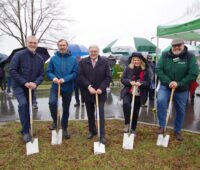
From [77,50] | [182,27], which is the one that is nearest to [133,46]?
[77,50]

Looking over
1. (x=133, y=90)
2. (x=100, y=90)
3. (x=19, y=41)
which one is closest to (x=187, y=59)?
(x=133, y=90)

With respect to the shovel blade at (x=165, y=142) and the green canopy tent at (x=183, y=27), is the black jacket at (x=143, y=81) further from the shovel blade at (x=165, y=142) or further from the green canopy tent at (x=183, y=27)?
the green canopy tent at (x=183, y=27)

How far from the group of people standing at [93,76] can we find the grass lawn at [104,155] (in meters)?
0.26

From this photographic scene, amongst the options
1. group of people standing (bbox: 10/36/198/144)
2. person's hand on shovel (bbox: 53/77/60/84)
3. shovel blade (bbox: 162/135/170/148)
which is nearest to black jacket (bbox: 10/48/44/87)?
group of people standing (bbox: 10/36/198/144)

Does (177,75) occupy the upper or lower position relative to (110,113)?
upper

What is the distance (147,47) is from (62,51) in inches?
361

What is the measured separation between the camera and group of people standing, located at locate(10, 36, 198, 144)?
4.88m

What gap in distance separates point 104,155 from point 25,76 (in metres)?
1.96

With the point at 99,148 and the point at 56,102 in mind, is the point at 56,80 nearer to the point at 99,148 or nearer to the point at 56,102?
the point at 56,102

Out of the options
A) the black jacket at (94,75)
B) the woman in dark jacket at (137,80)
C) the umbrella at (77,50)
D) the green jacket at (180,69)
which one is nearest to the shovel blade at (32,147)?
the black jacket at (94,75)

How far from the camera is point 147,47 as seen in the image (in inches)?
535

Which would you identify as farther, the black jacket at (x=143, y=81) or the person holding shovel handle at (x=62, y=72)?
the black jacket at (x=143, y=81)

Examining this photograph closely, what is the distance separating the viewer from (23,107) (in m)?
4.81

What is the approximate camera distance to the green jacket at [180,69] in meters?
4.91
